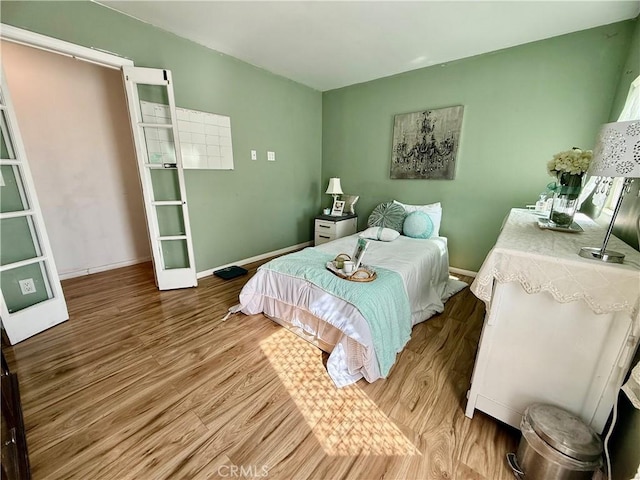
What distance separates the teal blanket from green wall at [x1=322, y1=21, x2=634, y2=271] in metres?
1.87

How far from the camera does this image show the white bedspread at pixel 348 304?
1575 millimetres

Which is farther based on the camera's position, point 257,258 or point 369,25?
point 257,258

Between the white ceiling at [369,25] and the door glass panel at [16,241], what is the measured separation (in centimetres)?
190

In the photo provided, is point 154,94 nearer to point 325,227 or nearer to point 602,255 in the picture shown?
point 325,227

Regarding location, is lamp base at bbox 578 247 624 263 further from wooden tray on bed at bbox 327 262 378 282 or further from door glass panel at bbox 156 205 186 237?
door glass panel at bbox 156 205 186 237

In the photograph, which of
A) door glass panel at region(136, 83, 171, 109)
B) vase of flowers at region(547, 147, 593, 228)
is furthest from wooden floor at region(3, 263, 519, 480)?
door glass panel at region(136, 83, 171, 109)

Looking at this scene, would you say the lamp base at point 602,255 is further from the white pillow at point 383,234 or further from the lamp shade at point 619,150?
the white pillow at point 383,234

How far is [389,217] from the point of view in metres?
3.14

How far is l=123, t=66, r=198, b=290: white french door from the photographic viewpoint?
2354 mm

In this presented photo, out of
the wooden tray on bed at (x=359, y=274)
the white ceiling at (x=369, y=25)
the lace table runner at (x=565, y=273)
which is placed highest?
the white ceiling at (x=369, y=25)

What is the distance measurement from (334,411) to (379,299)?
2.26ft

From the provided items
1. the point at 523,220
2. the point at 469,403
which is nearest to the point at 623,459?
the point at 469,403

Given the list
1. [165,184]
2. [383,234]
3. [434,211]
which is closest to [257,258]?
[165,184]

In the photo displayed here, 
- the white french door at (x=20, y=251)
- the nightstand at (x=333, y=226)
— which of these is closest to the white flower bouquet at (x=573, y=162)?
the nightstand at (x=333, y=226)
